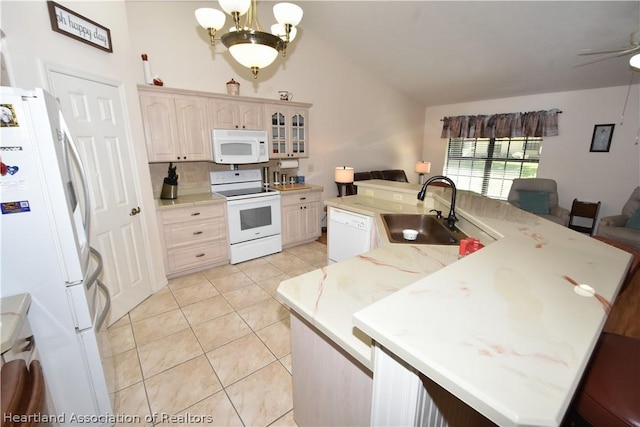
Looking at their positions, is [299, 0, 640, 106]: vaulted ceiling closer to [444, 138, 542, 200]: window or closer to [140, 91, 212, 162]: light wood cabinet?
[444, 138, 542, 200]: window

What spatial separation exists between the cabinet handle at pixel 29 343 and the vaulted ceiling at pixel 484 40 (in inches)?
162

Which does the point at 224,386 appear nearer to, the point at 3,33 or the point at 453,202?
the point at 453,202

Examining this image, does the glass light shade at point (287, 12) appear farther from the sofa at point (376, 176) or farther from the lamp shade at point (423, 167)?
the lamp shade at point (423, 167)

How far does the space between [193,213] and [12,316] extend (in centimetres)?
207

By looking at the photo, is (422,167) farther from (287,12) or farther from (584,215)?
(287,12)

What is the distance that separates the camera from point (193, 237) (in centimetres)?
309

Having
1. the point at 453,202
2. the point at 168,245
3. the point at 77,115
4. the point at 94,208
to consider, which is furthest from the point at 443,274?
the point at 168,245

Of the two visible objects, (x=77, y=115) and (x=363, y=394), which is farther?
(x=77, y=115)

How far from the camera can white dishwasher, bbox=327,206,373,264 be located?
243cm

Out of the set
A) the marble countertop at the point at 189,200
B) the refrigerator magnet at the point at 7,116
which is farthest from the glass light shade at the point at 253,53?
the marble countertop at the point at 189,200

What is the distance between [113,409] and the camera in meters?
1.56

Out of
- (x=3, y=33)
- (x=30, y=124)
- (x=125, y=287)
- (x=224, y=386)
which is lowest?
(x=224, y=386)

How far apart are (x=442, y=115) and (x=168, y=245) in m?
5.91

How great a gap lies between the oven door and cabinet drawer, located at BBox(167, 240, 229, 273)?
17 cm
